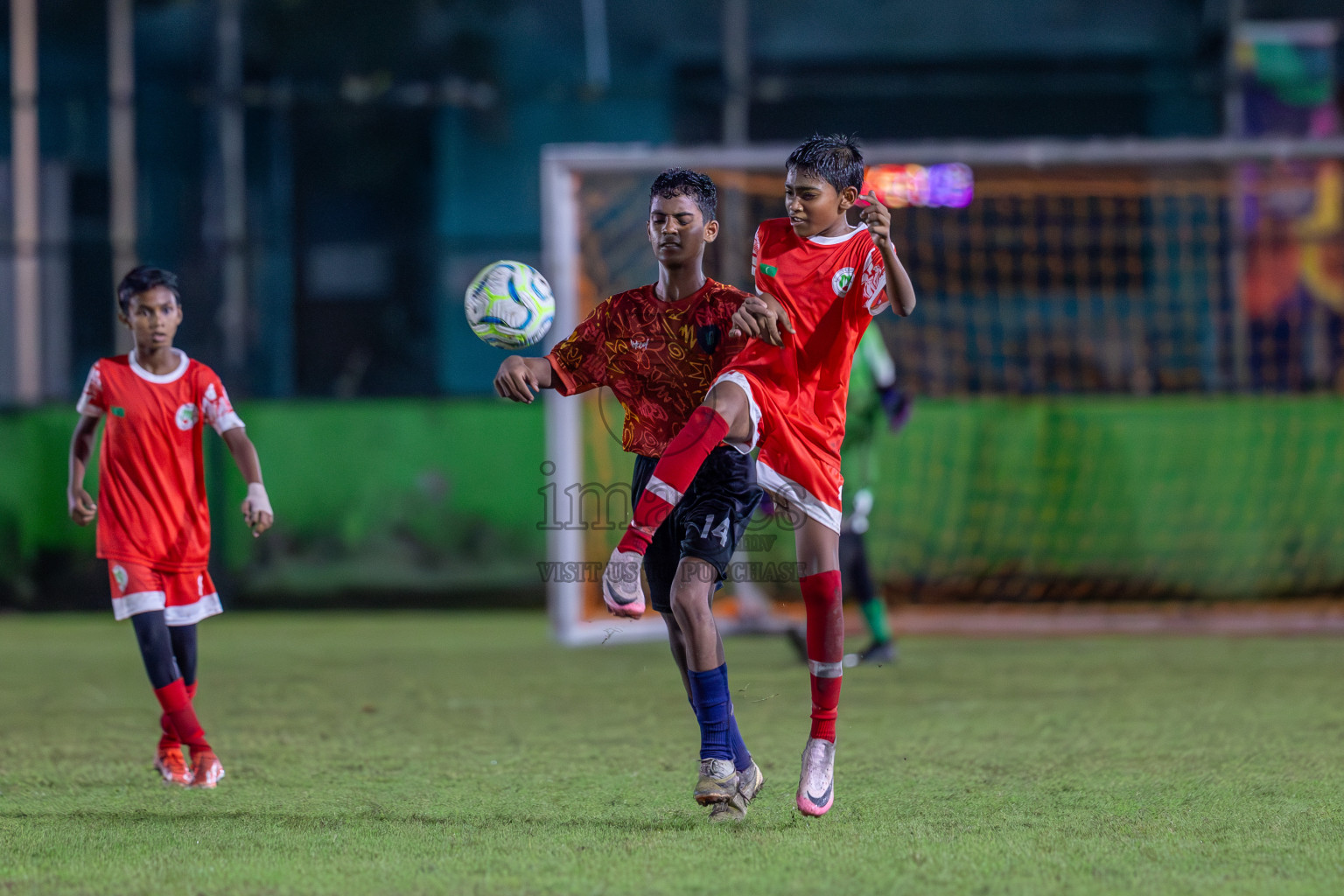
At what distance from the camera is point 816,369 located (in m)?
4.08

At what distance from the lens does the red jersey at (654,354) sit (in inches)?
160

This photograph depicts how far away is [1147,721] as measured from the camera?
571 cm

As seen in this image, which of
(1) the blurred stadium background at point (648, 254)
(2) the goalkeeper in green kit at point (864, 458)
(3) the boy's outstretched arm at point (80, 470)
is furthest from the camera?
(1) the blurred stadium background at point (648, 254)

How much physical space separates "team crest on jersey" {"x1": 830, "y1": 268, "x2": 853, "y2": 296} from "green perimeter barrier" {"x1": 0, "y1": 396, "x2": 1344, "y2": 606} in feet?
20.4

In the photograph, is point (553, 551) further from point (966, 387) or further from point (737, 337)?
point (737, 337)

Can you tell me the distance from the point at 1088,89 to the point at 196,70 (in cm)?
666

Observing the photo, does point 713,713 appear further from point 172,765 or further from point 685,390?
point 172,765

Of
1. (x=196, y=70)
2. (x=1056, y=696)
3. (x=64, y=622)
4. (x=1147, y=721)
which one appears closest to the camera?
(x=1147, y=721)

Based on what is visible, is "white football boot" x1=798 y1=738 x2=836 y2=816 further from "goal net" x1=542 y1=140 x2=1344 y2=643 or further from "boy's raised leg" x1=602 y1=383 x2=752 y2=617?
"goal net" x1=542 y1=140 x2=1344 y2=643

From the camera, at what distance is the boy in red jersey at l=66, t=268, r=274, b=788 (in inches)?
184

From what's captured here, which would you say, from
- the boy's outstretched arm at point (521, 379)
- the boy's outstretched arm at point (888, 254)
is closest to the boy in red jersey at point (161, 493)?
the boy's outstretched arm at point (521, 379)

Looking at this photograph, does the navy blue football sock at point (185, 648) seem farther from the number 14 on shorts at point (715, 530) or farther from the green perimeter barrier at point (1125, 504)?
the green perimeter barrier at point (1125, 504)

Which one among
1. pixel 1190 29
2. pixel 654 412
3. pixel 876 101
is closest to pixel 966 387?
pixel 876 101

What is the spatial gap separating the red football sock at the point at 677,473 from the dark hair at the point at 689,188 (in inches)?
22.5
